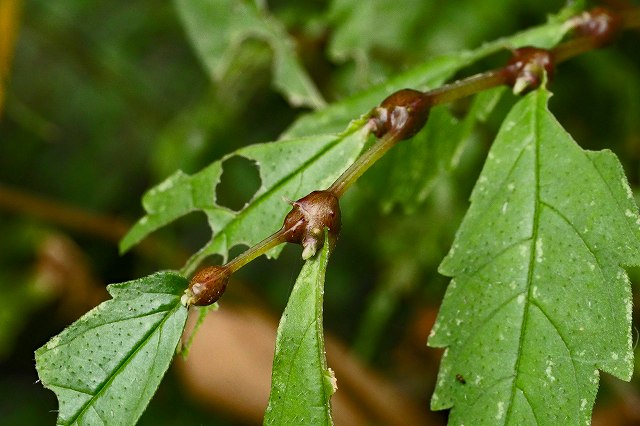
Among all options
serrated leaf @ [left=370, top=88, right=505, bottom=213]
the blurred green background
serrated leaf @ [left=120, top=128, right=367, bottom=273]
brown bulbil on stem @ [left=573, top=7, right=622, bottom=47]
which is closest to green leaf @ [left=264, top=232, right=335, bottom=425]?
serrated leaf @ [left=120, top=128, right=367, bottom=273]

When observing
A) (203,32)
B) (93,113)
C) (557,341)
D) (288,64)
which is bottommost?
(557,341)

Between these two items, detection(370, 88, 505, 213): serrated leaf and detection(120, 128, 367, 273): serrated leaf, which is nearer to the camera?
detection(120, 128, 367, 273): serrated leaf

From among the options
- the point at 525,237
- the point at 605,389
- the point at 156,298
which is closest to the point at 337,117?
the point at 525,237

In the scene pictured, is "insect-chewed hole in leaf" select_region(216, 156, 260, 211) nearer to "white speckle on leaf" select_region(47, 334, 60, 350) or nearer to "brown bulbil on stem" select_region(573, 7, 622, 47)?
"brown bulbil on stem" select_region(573, 7, 622, 47)

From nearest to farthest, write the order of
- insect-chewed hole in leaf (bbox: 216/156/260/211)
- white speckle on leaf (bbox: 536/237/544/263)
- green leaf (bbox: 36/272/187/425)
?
green leaf (bbox: 36/272/187/425) → white speckle on leaf (bbox: 536/237/544/263) → insect-chewed hole in leaf (bbox: 216/156/260/211)

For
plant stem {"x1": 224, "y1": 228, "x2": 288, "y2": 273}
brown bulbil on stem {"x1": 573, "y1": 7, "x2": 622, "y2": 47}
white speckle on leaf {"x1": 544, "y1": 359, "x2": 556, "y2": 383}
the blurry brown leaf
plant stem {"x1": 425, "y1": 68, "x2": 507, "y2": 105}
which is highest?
the blurry brown leaf

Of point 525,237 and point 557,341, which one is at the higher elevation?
point 525,237

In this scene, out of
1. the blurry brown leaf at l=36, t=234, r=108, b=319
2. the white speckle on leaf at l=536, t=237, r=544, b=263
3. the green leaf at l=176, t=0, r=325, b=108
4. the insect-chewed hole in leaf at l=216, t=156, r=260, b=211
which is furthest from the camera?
the blurry brown leaf at l=36, t=234, r=108, b=319

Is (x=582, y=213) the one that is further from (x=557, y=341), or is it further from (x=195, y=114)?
(x=195, y=114)
